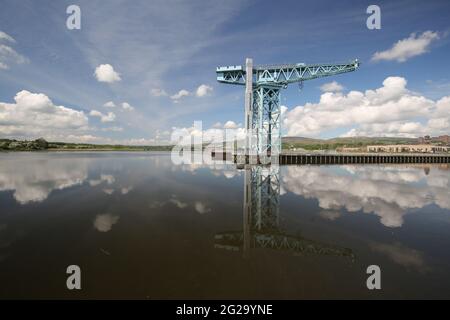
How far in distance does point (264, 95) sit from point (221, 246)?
30455 millimetres

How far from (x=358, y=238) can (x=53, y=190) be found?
1814 cm

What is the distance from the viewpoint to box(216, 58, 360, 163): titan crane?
3167 cm

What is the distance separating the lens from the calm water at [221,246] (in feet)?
15.7

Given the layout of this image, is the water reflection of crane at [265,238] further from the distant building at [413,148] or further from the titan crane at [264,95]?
the distant building at [413,148]

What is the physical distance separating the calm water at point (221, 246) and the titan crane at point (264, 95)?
71.1 ft

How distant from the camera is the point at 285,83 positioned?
32812 mm

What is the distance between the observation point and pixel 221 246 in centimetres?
691

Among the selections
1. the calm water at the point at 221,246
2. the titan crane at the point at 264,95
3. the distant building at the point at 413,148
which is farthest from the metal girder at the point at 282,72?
the distant building at the point at 413,148

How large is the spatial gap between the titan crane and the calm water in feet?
71.1

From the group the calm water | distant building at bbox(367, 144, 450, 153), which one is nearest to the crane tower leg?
the calm water

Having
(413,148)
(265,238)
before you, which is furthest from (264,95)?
(413,148)

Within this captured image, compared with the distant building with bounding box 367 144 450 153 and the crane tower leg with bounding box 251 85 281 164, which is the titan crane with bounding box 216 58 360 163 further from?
the distant building with bounding box 367 144 450 153

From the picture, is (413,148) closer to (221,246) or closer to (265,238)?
(265,238)
